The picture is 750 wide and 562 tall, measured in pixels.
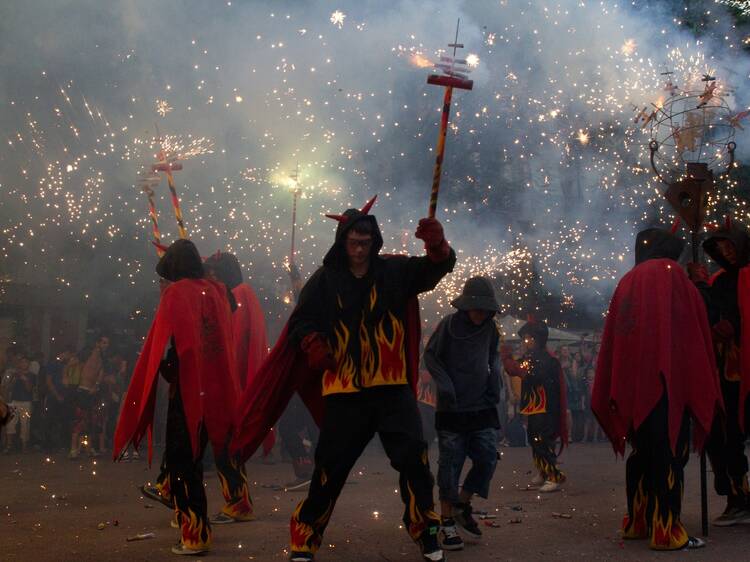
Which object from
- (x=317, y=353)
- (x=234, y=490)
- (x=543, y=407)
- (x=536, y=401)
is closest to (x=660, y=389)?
(x=317, y=353)

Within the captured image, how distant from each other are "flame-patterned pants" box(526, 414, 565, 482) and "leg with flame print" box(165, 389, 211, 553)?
4603 mm

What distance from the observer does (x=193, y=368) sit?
6.45m

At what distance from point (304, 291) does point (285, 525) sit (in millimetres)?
2296

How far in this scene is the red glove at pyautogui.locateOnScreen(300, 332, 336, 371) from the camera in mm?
5656

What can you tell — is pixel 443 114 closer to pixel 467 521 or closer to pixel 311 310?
pixel 311 310

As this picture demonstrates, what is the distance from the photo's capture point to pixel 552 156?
Answer: 21.6 meters

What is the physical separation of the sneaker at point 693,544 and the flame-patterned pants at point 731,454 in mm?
1004

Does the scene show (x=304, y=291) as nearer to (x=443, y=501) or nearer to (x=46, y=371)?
(x=443, y=501)

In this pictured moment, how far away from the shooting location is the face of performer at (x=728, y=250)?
730 cm

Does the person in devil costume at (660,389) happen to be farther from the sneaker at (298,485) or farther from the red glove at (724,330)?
the sneaker at (298,485)

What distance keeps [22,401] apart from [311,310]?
1001 cm

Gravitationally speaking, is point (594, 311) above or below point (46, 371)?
above

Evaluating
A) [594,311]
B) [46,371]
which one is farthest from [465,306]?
[594,311]

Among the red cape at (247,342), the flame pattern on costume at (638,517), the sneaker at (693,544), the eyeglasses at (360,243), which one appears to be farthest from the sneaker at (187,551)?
the sneaker at (693,544)
